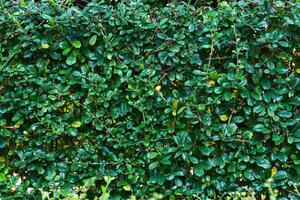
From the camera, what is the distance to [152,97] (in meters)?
3.21

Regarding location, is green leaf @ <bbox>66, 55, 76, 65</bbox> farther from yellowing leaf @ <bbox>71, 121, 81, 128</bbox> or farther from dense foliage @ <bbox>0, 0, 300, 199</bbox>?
yellowing leaf @ <bbox>71, 121, 81, 128</bbox>

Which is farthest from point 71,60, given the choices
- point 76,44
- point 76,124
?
point 76,124

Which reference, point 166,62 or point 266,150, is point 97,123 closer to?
point 166,62

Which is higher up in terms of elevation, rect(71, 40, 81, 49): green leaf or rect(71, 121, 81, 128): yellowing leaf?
rect(71, 40, 81, 49): green leaf

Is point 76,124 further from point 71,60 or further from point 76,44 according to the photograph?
point 76,44

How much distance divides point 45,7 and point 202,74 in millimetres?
1179

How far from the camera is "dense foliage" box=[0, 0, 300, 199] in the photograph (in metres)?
3.09

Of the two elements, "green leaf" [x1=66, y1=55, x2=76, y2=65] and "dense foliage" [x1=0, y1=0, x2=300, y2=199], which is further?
"green leaf" [x1=66, y1=55, x2=76, y2=65]

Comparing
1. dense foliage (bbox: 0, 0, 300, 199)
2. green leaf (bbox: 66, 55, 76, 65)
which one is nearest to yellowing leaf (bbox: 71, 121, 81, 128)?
dense foliage (bbox: 0, 0, 300, 199)

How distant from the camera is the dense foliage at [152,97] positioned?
122 inches

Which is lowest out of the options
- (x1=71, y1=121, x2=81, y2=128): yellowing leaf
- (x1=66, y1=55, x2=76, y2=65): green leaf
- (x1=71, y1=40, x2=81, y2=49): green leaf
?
(x1=71, y1=121, x2=81, y2=128): yellowing leaf


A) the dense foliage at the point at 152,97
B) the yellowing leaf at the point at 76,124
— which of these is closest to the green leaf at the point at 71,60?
the dense foliage at the point at 152,97

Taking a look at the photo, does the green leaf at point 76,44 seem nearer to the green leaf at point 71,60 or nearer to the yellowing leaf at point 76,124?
the green leaf at point 71,60

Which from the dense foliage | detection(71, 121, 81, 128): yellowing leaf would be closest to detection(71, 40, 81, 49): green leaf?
the dense foliage
